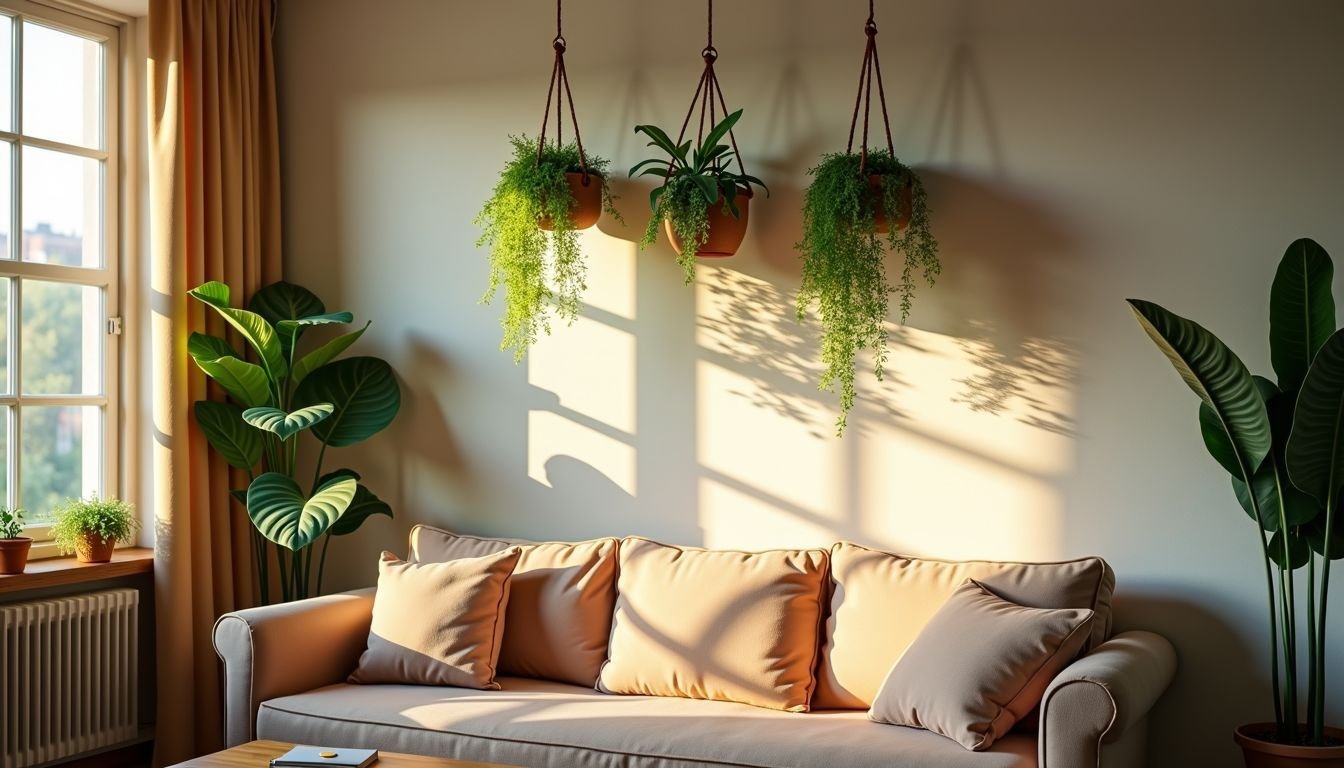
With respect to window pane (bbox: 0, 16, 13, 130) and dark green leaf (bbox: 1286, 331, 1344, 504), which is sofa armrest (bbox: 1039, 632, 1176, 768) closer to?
dark green leaf (bbox: 1286, 331, 1344, 504)

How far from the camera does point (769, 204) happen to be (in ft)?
12.4

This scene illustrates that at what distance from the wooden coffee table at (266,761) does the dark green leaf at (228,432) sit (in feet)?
4.82

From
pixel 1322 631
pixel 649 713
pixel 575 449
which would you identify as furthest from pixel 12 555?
pixel 1322 631

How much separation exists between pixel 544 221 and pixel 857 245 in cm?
101

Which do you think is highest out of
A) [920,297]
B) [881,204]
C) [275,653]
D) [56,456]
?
[881,204]

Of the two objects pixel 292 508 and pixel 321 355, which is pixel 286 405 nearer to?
pixel 321 355

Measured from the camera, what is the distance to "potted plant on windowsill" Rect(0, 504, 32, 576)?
3.63 meters

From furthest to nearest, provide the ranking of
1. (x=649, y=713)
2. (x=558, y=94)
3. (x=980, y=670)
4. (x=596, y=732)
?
1. (x=558, y=94)
2. (x=649, y=713)
3. (x=596, y=732)
4. (x=980, y=670)

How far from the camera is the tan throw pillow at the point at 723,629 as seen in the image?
10.9ft

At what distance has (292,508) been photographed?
3.79 metres

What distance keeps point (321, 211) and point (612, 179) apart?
48.8 inches

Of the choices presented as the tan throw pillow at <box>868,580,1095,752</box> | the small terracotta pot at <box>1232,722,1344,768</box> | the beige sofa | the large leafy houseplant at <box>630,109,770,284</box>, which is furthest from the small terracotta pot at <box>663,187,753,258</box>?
the small terracotta pot at <box>1232,722,1344,768</box>

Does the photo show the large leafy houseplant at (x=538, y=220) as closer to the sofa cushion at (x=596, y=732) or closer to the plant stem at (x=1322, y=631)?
the sofa cushion at (x=596, y=732)

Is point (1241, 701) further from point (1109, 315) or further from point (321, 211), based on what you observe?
point (321, 211)
